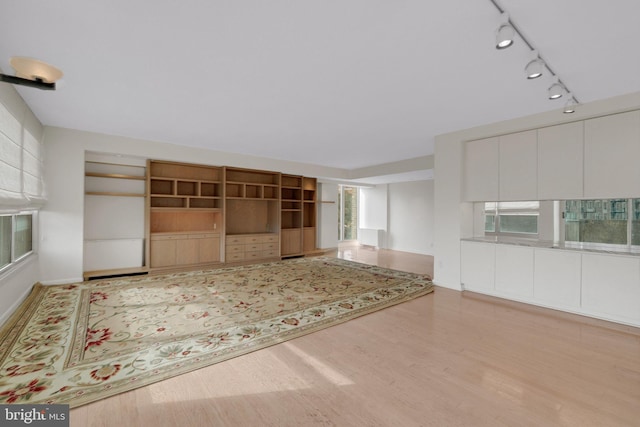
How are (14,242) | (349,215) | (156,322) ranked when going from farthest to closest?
1. (349,215)
2. (14,242)
3. (156,322)

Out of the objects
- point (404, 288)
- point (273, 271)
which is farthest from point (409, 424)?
point (273, 271)

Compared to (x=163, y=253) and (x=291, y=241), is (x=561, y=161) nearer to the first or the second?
(x=291, y=241)

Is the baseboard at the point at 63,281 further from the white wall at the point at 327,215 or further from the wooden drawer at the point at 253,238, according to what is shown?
the white wall at the point at 327,215

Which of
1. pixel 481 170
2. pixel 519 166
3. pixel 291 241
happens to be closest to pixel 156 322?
pixel 291 241

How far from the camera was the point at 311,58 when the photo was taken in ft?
8.52

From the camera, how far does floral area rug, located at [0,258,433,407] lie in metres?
2.20

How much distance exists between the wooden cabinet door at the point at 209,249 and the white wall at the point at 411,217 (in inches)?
236

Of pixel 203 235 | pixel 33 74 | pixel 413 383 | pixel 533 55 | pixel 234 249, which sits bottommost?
pixel 413 383

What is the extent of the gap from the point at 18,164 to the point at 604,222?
7.52m

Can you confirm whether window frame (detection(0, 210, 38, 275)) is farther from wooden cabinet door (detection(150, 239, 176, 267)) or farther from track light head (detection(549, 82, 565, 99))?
track light head (detection(549, 82, 565, 99))

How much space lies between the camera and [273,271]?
6.02 m

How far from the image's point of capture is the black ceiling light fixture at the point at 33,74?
4.41ft

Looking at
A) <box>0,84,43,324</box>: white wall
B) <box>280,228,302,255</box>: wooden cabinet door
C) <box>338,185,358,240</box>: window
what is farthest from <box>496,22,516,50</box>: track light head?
<box>338,185,358,240</box>: window

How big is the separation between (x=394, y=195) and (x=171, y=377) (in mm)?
8923
